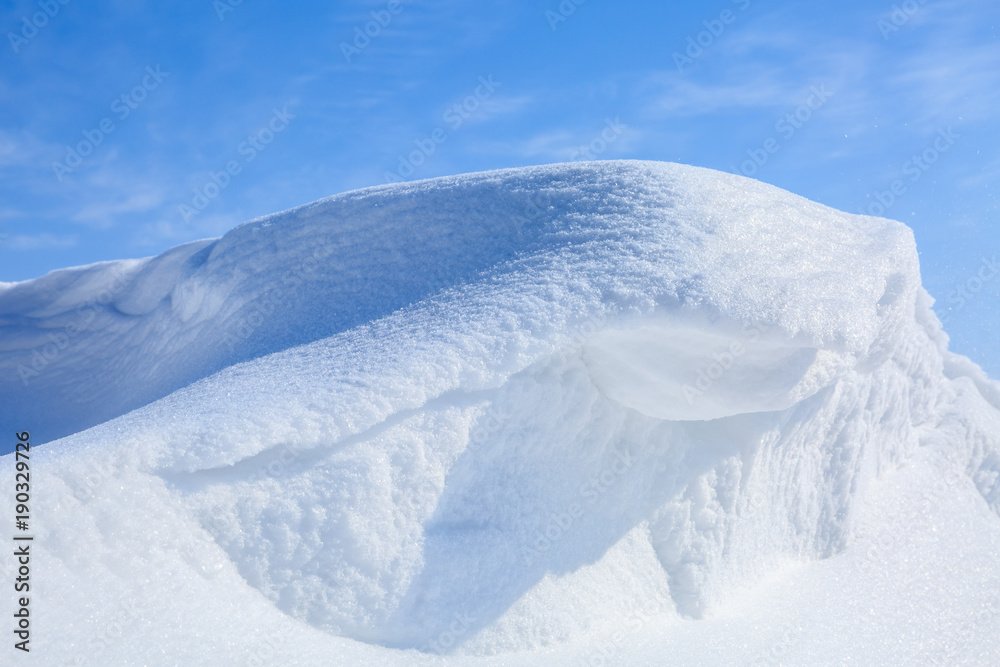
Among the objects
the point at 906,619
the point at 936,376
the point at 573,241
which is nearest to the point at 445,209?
the point at 573,241

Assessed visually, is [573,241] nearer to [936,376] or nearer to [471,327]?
[471,327]

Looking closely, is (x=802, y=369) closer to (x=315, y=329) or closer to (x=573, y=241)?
(x=573, y=241)

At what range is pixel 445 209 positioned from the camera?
2.81 meters

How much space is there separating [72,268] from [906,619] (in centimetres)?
516

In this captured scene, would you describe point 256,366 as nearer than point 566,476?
No

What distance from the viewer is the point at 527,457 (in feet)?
7.08

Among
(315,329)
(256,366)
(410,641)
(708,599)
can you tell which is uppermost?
(315,329)

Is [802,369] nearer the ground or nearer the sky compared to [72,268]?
nearer the ground

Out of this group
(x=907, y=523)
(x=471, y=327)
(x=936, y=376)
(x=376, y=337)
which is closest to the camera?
(x=471, y=327)

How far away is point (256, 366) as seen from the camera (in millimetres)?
2551

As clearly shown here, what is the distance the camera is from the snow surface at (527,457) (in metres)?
1.69

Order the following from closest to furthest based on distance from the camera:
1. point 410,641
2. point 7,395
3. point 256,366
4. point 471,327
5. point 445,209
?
1. point 410,641
2. point 471,327
3. point 256,366
4. point 445,209
5. point 7,395

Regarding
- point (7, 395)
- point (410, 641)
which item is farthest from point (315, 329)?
point (7, 395)

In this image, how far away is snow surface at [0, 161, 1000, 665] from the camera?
1.69 meters
